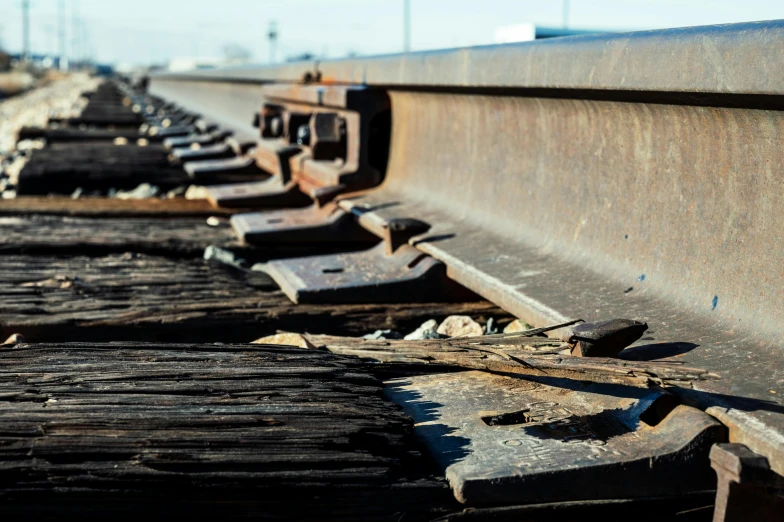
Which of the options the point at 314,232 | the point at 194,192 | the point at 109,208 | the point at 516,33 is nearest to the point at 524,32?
the point at 516,33

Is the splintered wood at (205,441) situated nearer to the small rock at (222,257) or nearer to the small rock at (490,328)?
the small rock at (490,328)

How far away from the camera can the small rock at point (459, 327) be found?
2.73m

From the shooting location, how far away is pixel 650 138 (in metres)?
2.41

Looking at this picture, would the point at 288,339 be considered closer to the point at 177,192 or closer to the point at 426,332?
the point at 426,332

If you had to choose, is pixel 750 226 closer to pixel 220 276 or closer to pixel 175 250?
pixel 220 276

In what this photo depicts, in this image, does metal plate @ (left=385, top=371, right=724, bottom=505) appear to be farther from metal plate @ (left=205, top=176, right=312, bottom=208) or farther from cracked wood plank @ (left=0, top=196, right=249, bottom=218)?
metal plate @ (left=205, top=176, right=312, bottom=208)

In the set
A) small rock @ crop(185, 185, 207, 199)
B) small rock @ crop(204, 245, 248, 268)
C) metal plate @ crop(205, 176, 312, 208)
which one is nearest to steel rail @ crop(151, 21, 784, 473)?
small rock @ crop(204, 245, 248, 268)

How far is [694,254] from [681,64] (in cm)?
40

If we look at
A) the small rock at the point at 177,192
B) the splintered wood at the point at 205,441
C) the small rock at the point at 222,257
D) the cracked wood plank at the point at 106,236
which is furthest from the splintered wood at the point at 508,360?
the small rock at the point at 177,192

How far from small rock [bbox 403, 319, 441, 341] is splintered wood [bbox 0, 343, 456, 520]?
2.50 feet

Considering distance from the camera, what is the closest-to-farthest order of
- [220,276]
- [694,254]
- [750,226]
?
[750,226]
[694,254]
[220,276]

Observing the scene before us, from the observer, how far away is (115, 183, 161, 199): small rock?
6.41 metres

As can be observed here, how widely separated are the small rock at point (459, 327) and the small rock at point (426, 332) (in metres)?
0.02

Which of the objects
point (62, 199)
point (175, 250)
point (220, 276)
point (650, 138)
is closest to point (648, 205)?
point (650, 138)
